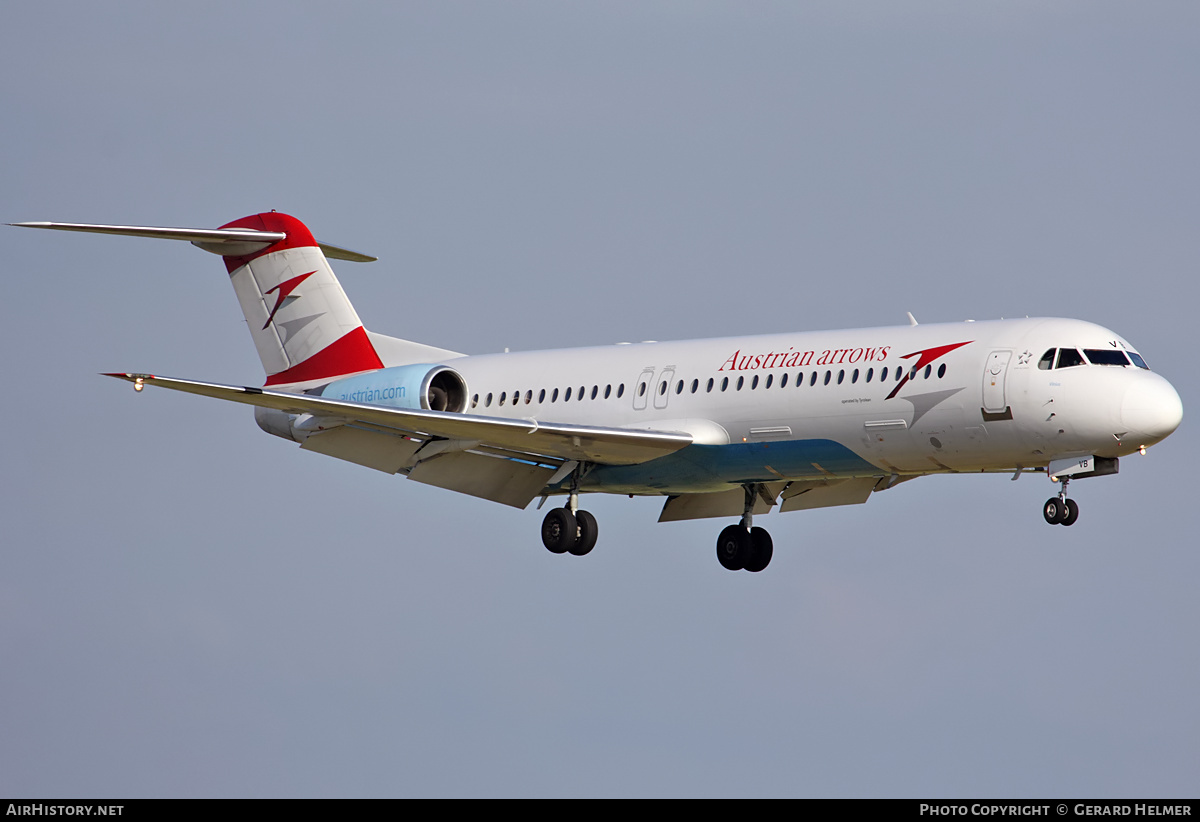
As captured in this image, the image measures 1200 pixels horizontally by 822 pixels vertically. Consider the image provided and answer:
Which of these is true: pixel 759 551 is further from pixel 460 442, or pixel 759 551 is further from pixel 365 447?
pixel 365 447

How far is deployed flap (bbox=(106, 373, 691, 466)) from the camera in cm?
3058

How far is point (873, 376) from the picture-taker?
97.0 feet

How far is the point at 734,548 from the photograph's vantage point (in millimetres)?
34719

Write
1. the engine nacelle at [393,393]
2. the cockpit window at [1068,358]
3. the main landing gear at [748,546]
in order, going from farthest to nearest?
1. the main landing gear at [748,546]
2. the engine nacelle at [393,393]
3. the cockpit window at [1068,358]

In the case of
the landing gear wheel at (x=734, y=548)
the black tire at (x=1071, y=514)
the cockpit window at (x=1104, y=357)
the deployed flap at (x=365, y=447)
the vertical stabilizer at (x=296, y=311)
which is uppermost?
the vertical stabilizer at (x=296, y=311)

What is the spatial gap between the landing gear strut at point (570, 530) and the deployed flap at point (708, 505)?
117 inches

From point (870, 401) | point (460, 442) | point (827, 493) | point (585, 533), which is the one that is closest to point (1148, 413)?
point (870, 401)

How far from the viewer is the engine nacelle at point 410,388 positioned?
33.5 m

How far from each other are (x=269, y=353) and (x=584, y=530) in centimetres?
815

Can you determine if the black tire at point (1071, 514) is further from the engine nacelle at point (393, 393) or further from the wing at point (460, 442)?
the engine nacelle at point (393, 393)

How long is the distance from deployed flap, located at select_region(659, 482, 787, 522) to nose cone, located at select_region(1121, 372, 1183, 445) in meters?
8.51

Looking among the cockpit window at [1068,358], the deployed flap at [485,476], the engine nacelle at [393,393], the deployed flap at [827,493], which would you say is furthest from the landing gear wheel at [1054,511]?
the engine nacelle at [393,393]

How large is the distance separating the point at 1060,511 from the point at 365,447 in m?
12.3
